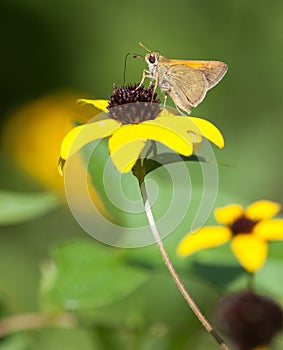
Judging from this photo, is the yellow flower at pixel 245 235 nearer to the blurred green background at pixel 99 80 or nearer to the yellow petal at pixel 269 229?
the yellow petal at pixel 269 229

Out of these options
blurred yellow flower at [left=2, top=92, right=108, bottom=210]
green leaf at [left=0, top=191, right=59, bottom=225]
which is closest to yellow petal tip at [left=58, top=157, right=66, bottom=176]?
green leaf at [left=0, top=191, right=59, bottom=225]

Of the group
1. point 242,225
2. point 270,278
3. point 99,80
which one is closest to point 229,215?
point 242,225

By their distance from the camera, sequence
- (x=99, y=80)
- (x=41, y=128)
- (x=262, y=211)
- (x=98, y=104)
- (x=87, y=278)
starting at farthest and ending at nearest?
(x=41, y=128)
(x=99, y=80)
(x=87, y=278)
(x=262, y=211)
(x=98, y=104)

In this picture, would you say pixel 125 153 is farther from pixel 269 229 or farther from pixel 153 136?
pixel 269 229

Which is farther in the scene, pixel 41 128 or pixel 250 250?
pixel 41 128

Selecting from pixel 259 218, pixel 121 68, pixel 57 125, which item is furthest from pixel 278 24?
pixel 259 218

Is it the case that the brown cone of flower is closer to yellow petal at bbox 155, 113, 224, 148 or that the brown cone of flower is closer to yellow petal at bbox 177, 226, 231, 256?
yellow petal at bbox 177, 226, 231, 256
